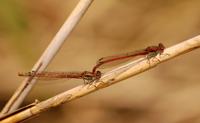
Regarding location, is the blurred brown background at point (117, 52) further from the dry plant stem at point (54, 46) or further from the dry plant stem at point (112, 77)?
the dry plant stem at point (112, 77)

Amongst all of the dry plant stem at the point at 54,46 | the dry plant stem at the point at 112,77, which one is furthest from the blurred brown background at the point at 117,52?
the dry plant stem at the point at 112,77

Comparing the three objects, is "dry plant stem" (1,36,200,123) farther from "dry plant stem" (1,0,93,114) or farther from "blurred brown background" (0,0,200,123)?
"blurred brown background" (0,0,200,123)

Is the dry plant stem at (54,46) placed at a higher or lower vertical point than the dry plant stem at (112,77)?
higher

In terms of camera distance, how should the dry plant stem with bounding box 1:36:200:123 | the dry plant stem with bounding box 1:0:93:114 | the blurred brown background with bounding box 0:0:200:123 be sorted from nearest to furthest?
the dry plant stem with bounding box 1:36:200:123
the dry plant stem with bounding box 1:0:93:114
the blurred brown background with bounding box 0:0:200:123

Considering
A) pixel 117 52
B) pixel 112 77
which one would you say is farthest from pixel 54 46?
pixel 117 52

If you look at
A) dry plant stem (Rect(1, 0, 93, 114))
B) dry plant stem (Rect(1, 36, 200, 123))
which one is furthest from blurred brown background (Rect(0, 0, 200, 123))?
dry plant stem (Rect(1, 36, 200, 123))

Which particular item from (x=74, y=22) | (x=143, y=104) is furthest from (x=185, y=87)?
(x=74, y=22)

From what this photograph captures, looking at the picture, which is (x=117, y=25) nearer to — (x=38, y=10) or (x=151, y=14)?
(x=151, y=14)
